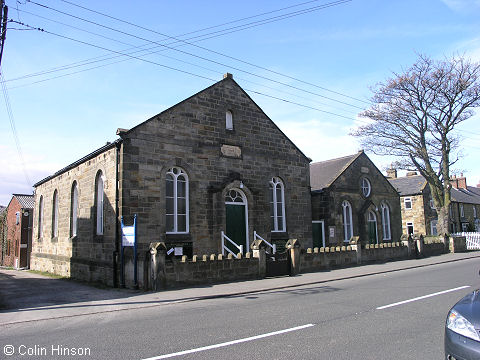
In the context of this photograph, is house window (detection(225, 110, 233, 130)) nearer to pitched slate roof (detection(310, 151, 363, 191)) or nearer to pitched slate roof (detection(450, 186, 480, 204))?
pitched slate roof (detection(310, 151, 363, 191))

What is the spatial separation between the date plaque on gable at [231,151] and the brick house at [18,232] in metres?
18.2

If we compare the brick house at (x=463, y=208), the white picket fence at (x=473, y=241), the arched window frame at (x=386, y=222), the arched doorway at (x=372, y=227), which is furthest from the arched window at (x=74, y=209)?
the brick house at (x=463, y=208)

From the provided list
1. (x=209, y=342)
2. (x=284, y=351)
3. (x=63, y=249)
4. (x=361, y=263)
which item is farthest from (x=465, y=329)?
(x=63, y=249)

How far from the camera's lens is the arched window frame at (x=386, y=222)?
29566mm

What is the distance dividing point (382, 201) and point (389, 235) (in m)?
2.73

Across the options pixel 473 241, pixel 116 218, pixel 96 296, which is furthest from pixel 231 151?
pixel 473 241

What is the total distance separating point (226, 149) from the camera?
18531mm

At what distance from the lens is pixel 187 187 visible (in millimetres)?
16953

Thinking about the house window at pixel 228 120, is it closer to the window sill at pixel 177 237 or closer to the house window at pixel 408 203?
the window sill at pixel 177 237

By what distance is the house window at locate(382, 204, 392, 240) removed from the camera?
97.0 feet

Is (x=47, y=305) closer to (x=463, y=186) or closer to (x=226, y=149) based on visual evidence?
(x=226, y=149)

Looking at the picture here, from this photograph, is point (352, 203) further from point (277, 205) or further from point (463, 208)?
point (463, 208)

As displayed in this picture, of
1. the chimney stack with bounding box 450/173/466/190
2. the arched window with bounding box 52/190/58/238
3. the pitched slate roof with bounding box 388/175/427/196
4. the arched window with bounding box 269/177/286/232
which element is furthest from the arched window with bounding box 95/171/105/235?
the chimney stack with bounding box 450/173/466/190

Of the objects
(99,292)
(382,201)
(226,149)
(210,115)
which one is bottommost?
(99,292)
